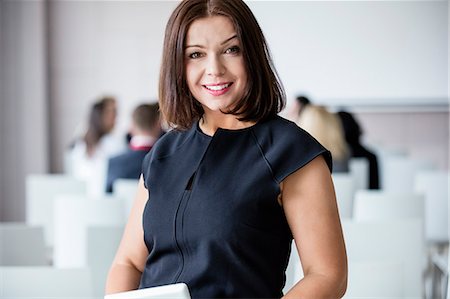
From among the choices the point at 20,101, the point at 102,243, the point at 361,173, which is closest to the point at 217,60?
the point at 102,243

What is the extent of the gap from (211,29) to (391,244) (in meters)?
1.78

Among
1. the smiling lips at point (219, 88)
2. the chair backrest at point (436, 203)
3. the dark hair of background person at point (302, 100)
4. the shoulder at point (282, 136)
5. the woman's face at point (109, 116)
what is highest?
the smiling lips at point (219, 88)

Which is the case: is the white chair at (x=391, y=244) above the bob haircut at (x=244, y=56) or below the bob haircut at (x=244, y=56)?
below

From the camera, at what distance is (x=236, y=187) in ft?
5.96

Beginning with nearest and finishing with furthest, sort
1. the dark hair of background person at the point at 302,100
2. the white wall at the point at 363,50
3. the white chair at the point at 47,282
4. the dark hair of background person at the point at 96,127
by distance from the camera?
the white chair at the point at 47,282, the dark hair of background person at the point at 302,100, the dark hair of background person at the point at 96,127, the white wall at the point at 363,50

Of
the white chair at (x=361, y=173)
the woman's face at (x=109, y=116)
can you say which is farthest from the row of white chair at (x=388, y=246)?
the woman's face at (x=109, y=116)

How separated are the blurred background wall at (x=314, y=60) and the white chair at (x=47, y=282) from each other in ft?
26.0

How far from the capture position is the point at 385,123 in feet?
36.8

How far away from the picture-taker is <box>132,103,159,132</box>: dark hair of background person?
5.25 m

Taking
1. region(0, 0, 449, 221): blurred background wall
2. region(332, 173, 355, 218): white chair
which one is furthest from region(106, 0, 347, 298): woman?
region(0, 0, 449, 221): blurred background wall

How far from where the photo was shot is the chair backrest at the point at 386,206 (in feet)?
14.3

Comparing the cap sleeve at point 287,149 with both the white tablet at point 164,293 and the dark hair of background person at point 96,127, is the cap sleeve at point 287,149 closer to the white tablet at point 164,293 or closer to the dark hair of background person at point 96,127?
the white tablet at point 164,293

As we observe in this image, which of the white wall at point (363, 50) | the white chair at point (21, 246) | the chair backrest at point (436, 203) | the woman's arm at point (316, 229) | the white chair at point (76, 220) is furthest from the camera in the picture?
the white wall at point (363, 50)

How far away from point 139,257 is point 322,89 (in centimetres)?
908
